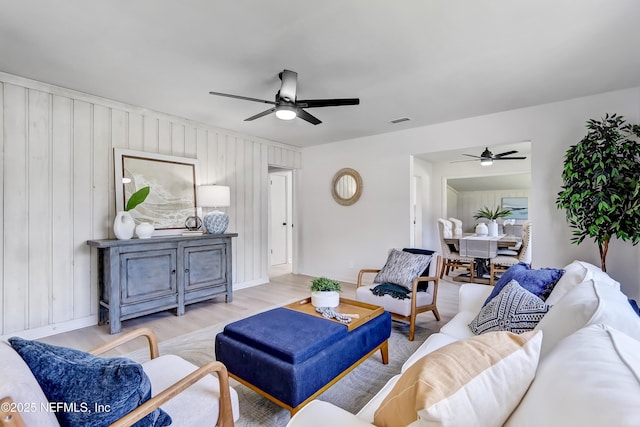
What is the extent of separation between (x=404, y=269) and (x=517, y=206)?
23.6 ft

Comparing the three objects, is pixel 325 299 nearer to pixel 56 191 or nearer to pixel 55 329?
pixel 55 329

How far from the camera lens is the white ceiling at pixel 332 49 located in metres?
1.98

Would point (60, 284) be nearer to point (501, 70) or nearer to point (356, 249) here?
point (356, 249)

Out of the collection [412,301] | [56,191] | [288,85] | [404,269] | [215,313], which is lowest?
[215,313]

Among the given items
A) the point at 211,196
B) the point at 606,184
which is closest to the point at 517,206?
the point at 606,184

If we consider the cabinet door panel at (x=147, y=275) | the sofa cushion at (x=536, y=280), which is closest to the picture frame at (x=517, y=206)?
the sofa cushion at (x=536, y=280)

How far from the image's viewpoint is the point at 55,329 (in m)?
3.15

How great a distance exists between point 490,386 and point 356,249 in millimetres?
4518

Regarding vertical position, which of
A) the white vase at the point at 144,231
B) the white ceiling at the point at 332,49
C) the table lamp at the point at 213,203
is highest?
the white ceiling at the point at 332,49

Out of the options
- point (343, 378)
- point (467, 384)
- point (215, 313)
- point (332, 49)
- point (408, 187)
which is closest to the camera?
point (467, 384)

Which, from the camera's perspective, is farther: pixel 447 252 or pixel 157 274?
pixel 447 252

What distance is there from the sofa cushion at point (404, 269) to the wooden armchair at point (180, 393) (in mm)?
2126

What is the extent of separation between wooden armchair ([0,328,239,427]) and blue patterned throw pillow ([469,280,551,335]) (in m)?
1.48

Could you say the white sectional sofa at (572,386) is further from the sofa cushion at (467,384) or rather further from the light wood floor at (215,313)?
the light wood floor at (215,313)
